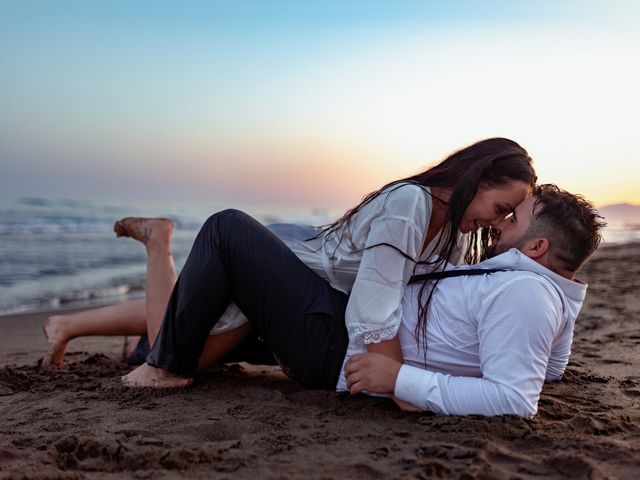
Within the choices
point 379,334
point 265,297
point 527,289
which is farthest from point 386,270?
point 265,297

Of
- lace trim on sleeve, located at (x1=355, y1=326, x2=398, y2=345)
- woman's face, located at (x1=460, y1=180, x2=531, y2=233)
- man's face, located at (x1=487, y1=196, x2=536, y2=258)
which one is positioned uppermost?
woman's face, located at (x1=460, y1=180, x2=531, y2=233)

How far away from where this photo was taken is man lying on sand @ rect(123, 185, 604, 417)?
236 cm

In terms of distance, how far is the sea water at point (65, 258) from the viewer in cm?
768

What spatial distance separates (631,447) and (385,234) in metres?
1.15

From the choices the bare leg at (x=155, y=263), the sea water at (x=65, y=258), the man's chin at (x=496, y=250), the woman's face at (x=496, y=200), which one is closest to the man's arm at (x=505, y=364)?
the man's chin at (x=496, y=250)

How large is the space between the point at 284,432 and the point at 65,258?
9009 millimetres

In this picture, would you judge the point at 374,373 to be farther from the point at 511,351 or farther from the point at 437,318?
the point at 511,351

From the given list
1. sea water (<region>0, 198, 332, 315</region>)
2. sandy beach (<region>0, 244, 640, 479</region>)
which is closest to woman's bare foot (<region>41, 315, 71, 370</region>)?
sandy beach (<region>0, 244, 640, 479</region>)

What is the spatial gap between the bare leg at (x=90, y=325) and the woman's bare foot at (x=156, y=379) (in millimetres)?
778

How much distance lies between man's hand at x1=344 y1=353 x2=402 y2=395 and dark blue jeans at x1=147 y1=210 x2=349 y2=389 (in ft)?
0.86

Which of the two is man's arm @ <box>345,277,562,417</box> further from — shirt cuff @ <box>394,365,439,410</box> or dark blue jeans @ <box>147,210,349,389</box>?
dark blue jeans @ <box>147,210,349,389</box>

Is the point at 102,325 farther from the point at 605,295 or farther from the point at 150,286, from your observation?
the point at 605,295

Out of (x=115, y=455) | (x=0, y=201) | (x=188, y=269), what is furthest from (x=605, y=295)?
(x=0, y=201)

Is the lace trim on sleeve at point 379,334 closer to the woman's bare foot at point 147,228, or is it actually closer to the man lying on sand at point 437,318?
the man lying on sand at point 437,318
